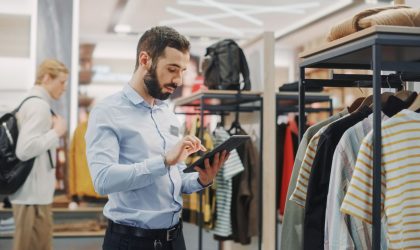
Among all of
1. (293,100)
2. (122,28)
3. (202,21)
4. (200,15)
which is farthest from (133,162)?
(122,28)

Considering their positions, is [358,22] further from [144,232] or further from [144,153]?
[144,232]

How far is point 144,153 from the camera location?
184 cm

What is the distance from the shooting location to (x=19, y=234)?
3479 millimetres

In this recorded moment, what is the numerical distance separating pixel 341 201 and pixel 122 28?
8.53 metres

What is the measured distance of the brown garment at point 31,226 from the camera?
3.48m

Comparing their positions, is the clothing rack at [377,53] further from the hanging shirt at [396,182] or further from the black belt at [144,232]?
the black belt at [144,232]

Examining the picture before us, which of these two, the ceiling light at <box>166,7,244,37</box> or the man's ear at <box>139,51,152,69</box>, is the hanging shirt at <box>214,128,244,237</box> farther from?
the ceiling light at <box>166,7,244,37</box>

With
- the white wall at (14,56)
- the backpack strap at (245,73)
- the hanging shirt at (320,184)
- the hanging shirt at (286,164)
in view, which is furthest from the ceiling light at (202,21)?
the hanging shirt at (320,184)

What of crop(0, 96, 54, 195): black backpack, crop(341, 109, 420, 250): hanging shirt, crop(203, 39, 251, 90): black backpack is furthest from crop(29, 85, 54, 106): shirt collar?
crop(341, 109, 420, 250): hanging shirt

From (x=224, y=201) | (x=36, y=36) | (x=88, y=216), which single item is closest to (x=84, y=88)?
(x=36, y=36)

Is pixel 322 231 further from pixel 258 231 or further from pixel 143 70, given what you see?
pixel 258 231

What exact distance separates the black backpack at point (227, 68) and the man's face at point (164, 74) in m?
2.07

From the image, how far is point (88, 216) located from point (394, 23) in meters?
4.84

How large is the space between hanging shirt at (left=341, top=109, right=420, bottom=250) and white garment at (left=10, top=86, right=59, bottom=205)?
244 centimetres
